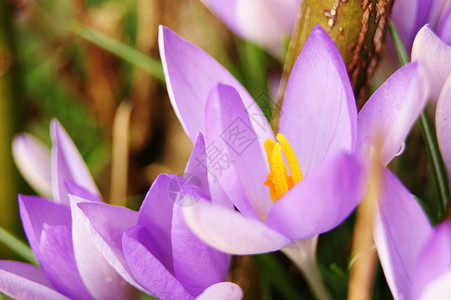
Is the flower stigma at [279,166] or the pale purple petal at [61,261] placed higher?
the flower stigma at [279,166]

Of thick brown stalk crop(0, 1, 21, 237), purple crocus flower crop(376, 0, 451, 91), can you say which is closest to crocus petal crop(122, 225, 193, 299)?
purple crocus flower crop(376, 0, 451, 91)

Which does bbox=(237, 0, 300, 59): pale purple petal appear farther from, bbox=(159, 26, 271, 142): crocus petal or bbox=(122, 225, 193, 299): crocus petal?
bbox=(122, 225, 193, 299): crocus petal

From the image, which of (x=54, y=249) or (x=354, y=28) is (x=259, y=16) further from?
(x=54, y=249)

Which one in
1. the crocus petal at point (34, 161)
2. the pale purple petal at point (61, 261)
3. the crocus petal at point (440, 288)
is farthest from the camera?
the crocus petal at point (34, 161)

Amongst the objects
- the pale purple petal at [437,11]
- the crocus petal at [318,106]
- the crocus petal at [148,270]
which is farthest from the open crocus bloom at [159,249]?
the pale purple petal at [437,11]

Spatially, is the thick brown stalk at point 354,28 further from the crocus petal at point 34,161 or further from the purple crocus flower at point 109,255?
the crocus petal at point 34,161

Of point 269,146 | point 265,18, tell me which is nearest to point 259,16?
point 265,18

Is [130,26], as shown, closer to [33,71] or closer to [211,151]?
[33,71]
